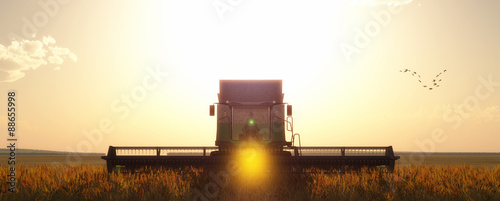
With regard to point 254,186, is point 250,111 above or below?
above

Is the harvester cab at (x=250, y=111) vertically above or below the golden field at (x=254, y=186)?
above

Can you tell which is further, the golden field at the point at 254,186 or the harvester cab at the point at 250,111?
the harvester cab at the point at 250,111

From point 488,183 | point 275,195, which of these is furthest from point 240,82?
point 488,183

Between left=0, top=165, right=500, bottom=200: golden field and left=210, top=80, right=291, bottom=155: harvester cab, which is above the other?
left=210, top=80, right=291, bottom=155: harvester cab

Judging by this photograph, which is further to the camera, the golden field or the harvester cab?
the harvester cab

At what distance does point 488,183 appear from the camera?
40.3ft

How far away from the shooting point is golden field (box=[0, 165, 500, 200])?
1084cm

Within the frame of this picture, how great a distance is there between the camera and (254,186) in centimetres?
1206

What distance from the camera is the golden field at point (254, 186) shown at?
10.8 m

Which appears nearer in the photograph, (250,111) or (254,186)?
(254,186)

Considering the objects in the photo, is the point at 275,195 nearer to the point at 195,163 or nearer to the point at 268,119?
the point at 195,163

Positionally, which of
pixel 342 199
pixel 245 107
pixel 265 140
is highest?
pixel 245 107

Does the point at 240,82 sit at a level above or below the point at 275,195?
above

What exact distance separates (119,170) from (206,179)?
2866 millimetres
